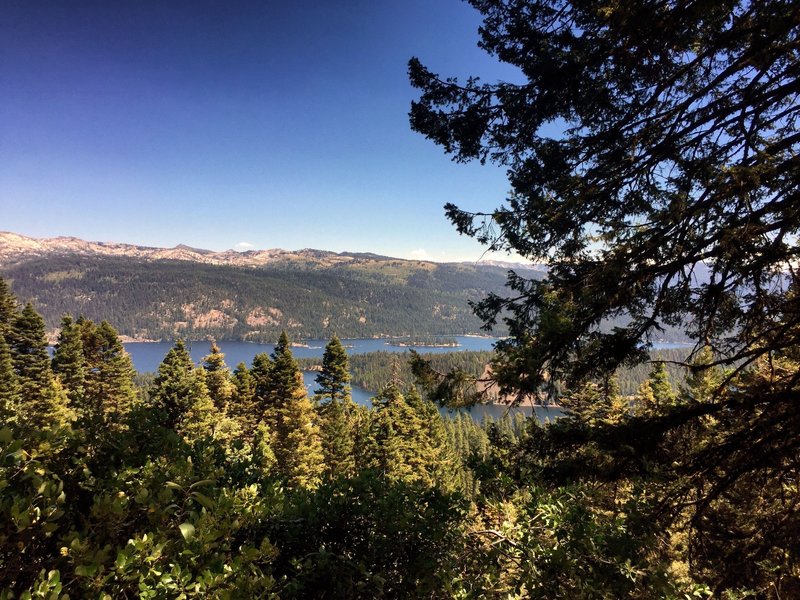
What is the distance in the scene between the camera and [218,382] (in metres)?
26.2

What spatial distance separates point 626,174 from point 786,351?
2672 mm

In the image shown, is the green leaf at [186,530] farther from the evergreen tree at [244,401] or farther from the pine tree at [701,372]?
the evergreen tree at [244,401]

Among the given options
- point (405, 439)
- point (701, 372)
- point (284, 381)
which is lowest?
point (405, 439)

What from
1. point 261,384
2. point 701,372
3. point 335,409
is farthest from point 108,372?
point 701,372

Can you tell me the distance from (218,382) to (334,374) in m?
7.73

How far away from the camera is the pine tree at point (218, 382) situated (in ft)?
84.6

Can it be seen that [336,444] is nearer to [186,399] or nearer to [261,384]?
[261,384]

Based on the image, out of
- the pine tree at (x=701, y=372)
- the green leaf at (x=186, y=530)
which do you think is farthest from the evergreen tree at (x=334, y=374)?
the green leaf at (x=186, y=530)

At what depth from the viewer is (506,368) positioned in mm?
3928

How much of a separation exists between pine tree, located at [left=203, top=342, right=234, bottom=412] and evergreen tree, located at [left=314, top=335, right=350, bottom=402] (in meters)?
5.81

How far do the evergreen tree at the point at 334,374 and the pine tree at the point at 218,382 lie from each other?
581 centimetres

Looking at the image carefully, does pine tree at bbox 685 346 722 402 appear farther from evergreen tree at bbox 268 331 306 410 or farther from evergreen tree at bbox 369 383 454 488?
evergreen tree at bbox 268 331 306 410

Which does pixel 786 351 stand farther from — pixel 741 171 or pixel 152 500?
pixel 152 500

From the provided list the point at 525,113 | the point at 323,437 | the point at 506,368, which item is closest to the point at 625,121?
the point at 525,113
